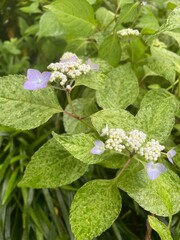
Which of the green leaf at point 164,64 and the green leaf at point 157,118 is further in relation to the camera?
the green leaf at point 164,64

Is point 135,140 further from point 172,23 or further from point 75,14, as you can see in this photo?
point 75,14

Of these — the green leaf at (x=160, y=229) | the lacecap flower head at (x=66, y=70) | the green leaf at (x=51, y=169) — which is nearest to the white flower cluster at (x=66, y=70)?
the lacecap flower head at (x=66, y=70)

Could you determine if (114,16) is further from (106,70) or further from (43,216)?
(43,216)

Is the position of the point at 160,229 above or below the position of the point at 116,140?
below

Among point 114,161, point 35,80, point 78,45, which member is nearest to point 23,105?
point 35,80

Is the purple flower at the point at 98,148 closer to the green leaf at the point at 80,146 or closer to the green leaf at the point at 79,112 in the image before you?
the green leaf at the point at 80,146

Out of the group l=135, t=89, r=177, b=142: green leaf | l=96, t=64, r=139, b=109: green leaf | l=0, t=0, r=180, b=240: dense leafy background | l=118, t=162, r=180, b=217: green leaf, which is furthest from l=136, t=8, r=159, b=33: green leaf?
l=118, t=162, r=180, b=217: green leaf
